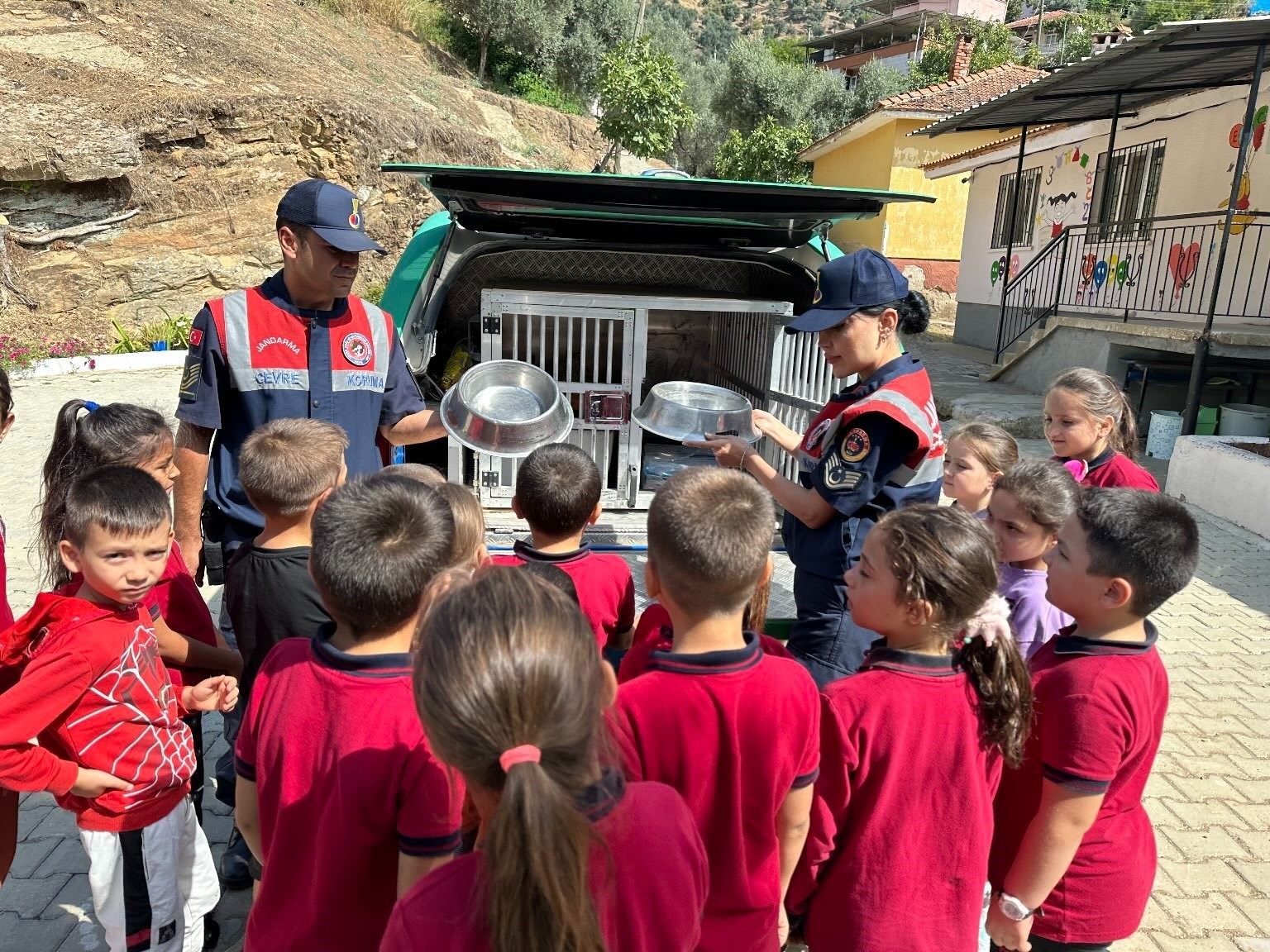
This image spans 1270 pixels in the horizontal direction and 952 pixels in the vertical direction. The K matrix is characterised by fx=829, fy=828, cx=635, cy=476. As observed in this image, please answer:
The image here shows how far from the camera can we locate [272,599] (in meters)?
2.04

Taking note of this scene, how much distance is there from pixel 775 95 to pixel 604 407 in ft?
102

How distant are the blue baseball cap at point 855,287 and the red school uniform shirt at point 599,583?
2.75 ft

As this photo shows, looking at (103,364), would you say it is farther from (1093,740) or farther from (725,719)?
→ (1093,740)

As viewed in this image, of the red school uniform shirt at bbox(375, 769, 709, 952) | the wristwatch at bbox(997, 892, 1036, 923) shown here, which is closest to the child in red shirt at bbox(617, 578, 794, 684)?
the red school uniform shirt at bbox(375, 769, 709, 952)

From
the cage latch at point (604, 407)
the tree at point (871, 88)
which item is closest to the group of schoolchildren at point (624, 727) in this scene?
the cage latch at point (604, 407)

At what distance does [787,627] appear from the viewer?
317 centimetres

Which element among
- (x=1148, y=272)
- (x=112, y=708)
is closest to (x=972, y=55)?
(x=1148, y=272)

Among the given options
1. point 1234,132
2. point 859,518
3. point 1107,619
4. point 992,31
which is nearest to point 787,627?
point 859,518

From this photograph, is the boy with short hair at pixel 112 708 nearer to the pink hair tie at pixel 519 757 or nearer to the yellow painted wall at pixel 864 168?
the pink hair tie at pixel 519 757

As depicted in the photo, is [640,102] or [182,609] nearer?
[182,609]

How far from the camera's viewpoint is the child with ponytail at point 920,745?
156 centimetres

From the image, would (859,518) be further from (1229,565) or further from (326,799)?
(1229,565)

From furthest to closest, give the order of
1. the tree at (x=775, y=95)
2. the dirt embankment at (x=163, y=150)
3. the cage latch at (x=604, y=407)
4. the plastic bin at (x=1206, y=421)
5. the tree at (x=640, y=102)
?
the tree at (x=775, y=95) → the tree at (x=640, y=102) → the dirt embankment at (x=163, y=150) → the plastic bin at (x=1206, y=421) → the cage latch at (x=604, y=407)

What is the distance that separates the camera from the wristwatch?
1.70 m
